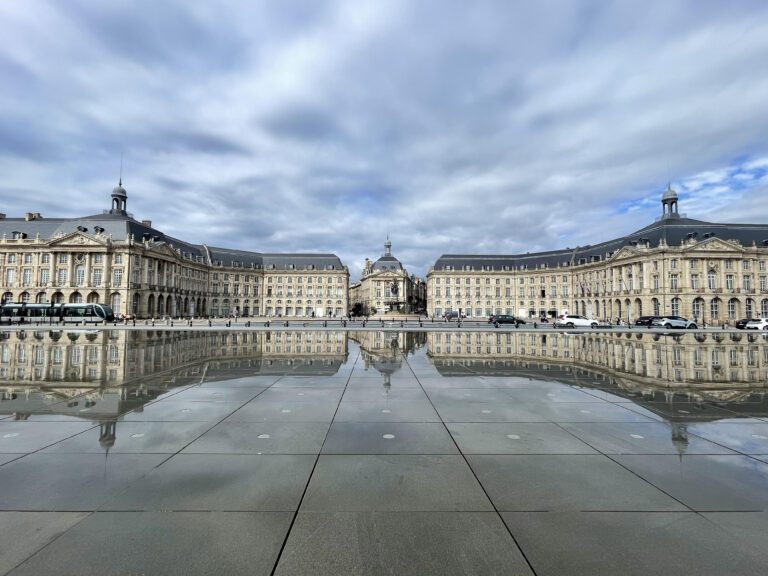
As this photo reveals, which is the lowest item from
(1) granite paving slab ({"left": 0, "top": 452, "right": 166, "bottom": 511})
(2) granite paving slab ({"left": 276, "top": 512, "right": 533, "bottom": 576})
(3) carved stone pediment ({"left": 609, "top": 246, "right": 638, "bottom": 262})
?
(2) granite paving slab ({"left": 276, "top": 512, "right": 533, "bottom": 576})

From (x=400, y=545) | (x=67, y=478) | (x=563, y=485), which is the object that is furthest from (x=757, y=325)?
(x=67, y=478)

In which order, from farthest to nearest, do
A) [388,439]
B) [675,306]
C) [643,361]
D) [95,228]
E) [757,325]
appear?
1. [95,228]
2. [675,306]
3. [757,325]
4. [643,361]
5. [388,439]

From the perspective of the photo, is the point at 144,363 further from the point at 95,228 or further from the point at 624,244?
the point at 624,244

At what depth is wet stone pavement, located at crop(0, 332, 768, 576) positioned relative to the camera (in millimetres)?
3826

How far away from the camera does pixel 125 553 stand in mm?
3822

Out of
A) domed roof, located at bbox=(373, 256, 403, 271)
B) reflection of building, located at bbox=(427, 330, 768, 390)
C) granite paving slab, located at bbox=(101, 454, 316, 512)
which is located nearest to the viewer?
granite paving slab, located at bbox=(101, 454, 316, 512)

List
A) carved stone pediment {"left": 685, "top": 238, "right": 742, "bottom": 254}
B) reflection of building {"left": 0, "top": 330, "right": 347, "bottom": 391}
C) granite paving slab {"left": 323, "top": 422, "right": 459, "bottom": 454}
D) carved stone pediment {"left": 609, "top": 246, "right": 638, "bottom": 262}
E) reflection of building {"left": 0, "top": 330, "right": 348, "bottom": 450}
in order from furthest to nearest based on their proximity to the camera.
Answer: carved stone pediment {"left": 609, "top": 246, "right": 638, "bottom": 262}, carved stone pediment {"left": 685, "top": 238, "right": 742, "bottom": 254}, reflection of building {"left": 0, "top": 330, "right": 347, "bottom": 391}, reflection of building {"left": 0, "top": 330, "right": 348, "bottom": 450}, granite paving slab {"left": 323, "top": 422, "right": 459, "bottom": 454}

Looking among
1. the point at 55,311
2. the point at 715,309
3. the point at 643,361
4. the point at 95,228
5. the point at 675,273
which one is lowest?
the point at 643,361

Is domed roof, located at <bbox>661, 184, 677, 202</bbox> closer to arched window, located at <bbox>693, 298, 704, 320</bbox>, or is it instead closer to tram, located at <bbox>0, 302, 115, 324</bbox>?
arched window, located at <bbox>693, 298, 704, 320</bbox>

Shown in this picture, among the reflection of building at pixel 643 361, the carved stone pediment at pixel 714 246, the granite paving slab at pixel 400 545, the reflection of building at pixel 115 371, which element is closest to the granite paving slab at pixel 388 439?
the granite paving slab at pixel 400 545

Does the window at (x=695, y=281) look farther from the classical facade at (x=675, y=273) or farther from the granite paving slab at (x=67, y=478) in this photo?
the granite paving slab at (x=67, y=478)

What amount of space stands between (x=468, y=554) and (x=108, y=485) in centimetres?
479

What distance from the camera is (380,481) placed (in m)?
5.47

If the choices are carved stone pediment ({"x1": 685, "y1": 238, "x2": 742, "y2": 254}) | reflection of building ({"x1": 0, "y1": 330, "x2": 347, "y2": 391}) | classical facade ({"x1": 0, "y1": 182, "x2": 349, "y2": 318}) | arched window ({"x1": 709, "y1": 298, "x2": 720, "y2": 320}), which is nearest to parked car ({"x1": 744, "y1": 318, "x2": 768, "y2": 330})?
arched window ({"x1": 709, "y1": 298, "x2": 720, "y2": 320})
